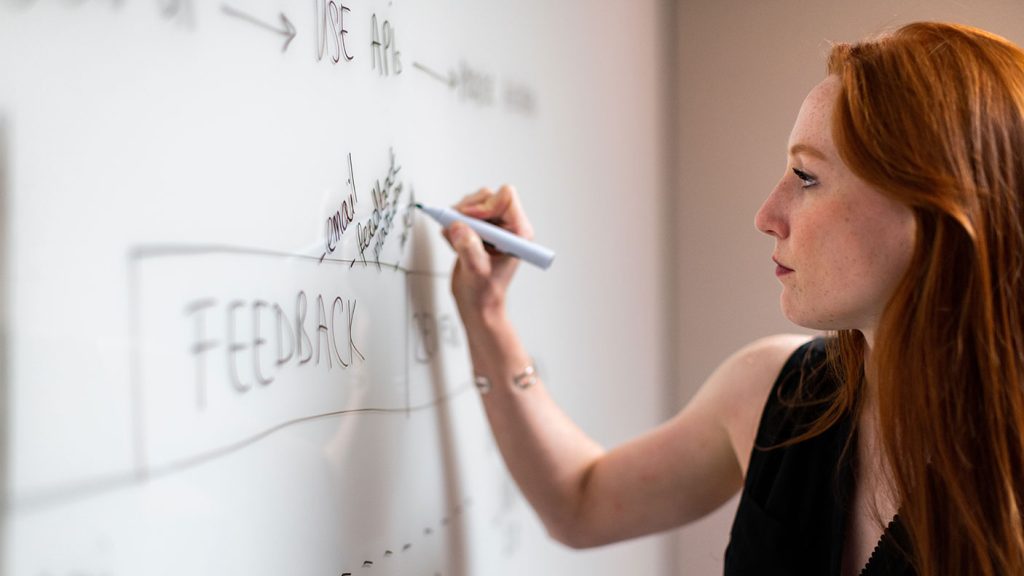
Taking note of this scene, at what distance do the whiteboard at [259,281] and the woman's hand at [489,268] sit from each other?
16 millimetres

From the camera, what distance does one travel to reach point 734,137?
1134 millimetres

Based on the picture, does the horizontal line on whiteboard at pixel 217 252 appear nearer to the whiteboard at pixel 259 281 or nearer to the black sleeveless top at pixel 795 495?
the whiteboard at pixel 259 281

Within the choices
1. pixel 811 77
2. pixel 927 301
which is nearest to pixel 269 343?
pixel 927 301

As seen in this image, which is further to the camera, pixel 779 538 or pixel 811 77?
pixel 811 77

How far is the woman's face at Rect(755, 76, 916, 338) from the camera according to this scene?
0.57 metres

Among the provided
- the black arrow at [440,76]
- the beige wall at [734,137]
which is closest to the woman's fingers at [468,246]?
the black arrow at [440,76]

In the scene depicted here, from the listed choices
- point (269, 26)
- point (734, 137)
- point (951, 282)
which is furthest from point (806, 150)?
point (734, 137)

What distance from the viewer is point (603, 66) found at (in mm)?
968

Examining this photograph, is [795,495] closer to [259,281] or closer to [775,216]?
[775,216]

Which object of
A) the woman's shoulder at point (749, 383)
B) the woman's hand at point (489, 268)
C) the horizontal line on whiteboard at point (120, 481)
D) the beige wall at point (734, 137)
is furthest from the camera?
the beige wall at point (734, 137)

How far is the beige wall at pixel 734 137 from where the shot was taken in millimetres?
1053

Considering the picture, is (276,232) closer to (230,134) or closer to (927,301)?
(230,134)

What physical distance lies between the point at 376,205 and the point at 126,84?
0.67ft

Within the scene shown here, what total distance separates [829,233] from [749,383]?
8.7 inches
